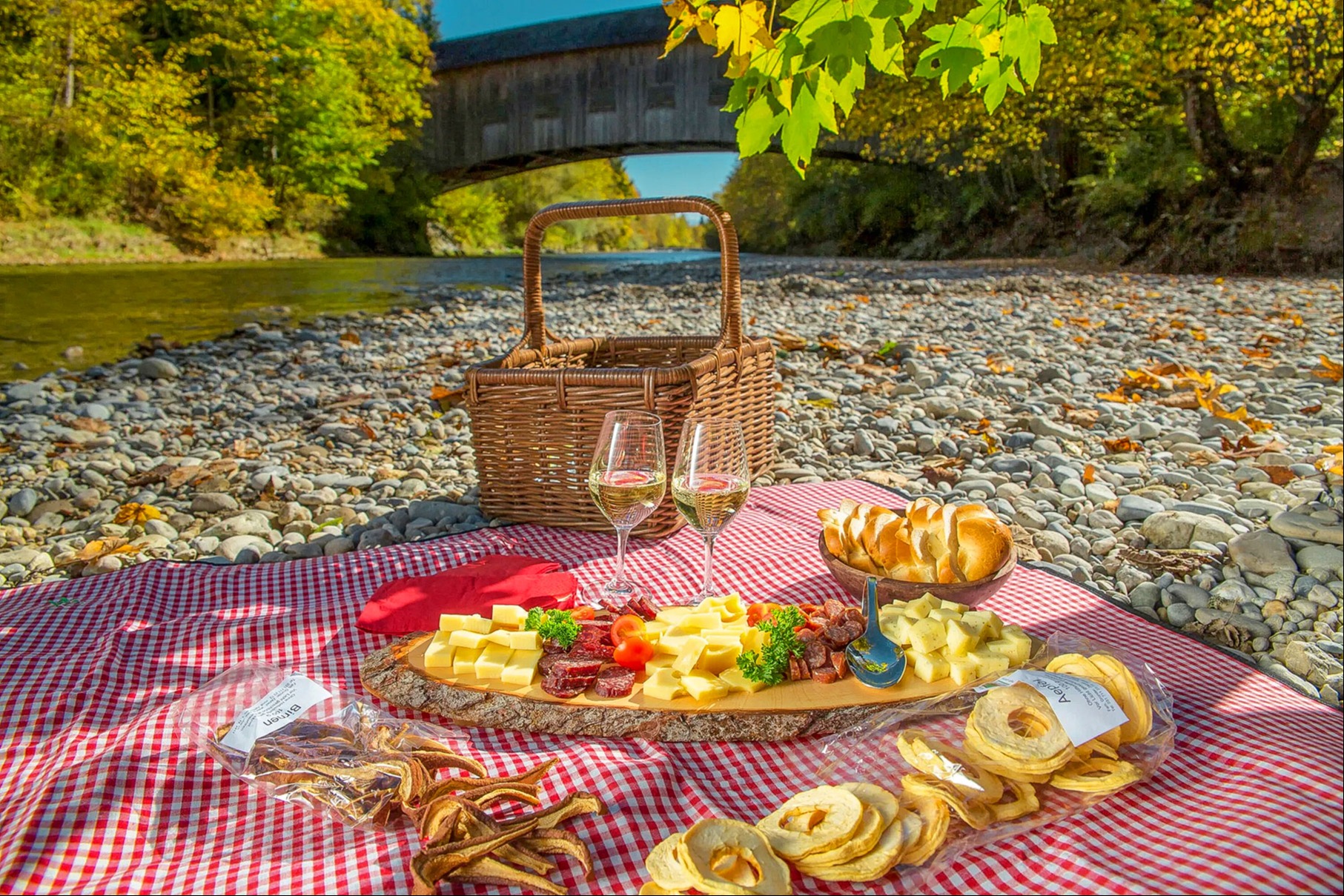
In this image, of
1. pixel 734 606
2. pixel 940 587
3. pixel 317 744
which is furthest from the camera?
pixel 940 587

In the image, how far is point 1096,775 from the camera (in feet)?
4.77

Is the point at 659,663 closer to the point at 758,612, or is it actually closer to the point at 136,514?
the point at 758,612

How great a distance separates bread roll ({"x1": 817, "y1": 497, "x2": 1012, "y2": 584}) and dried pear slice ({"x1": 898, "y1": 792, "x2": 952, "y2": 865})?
0.81 meters

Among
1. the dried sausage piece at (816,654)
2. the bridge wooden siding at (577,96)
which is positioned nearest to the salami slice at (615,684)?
the dried sausage piece at (816,654)

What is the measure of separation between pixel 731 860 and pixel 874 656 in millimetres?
600

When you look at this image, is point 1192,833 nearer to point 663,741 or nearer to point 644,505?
point 663,741

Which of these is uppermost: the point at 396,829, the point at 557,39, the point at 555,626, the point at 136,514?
the point at 557,39

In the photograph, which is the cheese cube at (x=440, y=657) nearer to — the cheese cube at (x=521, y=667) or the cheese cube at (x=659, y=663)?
the cheese cube at (x=521, y=667)

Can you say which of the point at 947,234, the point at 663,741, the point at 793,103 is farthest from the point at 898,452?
the point at 947,234

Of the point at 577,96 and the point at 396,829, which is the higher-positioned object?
the point at 577,96

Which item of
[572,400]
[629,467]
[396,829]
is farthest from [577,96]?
[396,829]

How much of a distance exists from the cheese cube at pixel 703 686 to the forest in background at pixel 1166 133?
11.8 metres

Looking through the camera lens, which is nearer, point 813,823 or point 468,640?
point 813,823

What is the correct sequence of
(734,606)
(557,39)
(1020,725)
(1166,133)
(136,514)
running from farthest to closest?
(557,39)
(1166,133)
(136,514)
(734,606)
(1020,725)
